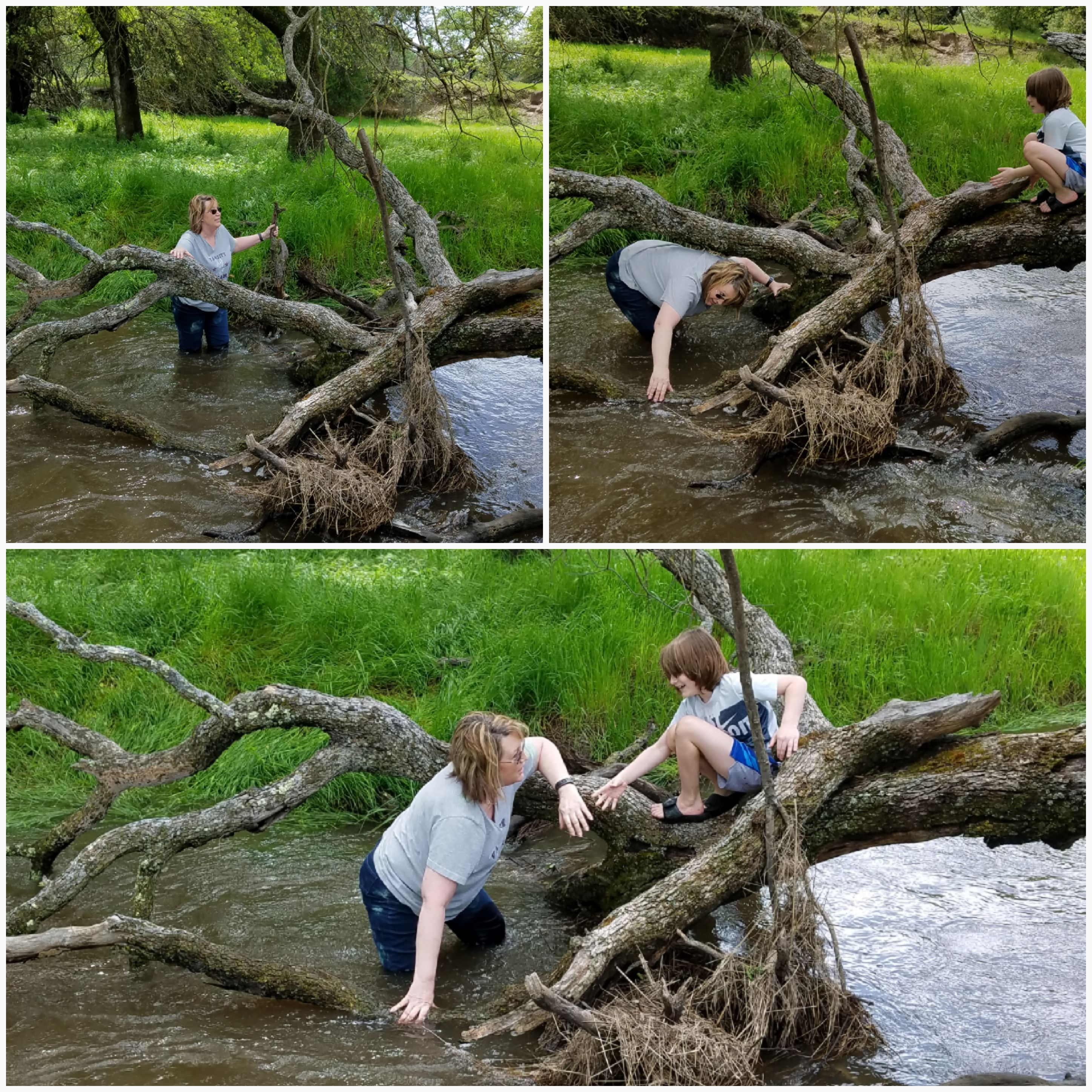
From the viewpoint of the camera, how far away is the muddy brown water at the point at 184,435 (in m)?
5.92

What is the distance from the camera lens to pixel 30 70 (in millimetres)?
13859

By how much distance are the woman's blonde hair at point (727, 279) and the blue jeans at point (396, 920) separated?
12.8ft

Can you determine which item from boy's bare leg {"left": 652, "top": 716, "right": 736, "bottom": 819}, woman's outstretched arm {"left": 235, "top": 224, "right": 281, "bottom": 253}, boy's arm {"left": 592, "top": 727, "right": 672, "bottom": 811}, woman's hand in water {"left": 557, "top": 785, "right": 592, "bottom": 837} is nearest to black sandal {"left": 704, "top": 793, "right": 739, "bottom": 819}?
boy's bare leg {"left": 652, "top": 716, "right": 736, "bottom": 819}

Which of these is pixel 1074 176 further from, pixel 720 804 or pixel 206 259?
pixel 206 259

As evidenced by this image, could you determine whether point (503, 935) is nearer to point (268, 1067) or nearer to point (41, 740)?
point (268, 1067)

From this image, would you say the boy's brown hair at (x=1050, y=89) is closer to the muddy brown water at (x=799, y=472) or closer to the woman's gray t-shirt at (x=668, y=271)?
the muddy brown water at (x=799, y=472)

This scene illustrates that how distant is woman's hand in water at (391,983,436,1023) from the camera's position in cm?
358

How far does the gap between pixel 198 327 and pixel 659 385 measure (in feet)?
13.8

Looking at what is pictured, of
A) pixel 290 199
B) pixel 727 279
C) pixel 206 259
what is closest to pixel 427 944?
pixel 727 279

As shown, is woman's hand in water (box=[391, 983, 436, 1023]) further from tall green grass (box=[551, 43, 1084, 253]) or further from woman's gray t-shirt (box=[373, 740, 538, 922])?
tall green grass (box=[551, 43, 1084, 253])

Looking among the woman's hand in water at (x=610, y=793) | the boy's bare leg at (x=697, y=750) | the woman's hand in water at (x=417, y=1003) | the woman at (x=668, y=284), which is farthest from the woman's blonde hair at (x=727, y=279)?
the woman's hand in water at (x=417, y=1003)

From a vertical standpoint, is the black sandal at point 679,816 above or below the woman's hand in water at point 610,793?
below

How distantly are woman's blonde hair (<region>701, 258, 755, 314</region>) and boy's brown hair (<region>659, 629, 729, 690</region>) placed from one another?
295cm

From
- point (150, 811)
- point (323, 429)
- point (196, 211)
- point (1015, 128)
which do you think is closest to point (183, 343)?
point (196, 211)
